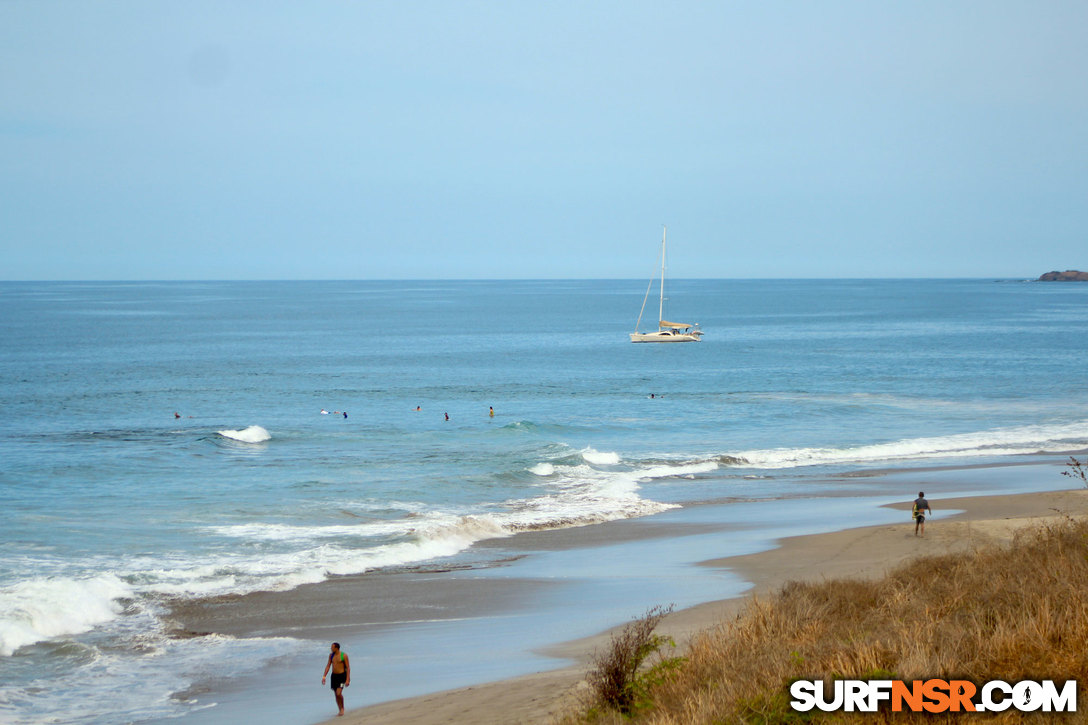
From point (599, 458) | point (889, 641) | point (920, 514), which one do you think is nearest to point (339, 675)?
point (889, 641)

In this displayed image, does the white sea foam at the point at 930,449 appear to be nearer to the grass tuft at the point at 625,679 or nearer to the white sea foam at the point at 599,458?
the white sea foam at the point at 599,458

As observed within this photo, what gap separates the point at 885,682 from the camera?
7.57 meters

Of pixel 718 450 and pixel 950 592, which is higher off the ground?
pixel 950 592

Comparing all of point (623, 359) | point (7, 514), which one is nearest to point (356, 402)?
point (7, 514)

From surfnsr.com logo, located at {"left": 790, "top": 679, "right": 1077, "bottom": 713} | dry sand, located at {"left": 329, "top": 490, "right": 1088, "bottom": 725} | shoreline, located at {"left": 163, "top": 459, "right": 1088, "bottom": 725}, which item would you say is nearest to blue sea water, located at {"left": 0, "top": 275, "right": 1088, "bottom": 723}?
shoreline, located at {"left": 163, "top": 459, "right": 1088, "bottom": 725}

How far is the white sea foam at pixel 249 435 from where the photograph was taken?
133ft

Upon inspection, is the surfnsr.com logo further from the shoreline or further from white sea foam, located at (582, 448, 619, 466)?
white sea foam, located at (582, 448, 619, 466)

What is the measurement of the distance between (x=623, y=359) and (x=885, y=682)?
74.6m

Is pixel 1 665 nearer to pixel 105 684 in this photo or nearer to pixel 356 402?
pixel 105 684

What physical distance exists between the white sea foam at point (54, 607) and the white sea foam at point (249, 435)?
2130 cm

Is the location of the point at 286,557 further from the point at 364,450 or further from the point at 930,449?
the point at 930,449

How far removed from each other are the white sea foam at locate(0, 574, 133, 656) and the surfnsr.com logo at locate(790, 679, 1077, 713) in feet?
47.5

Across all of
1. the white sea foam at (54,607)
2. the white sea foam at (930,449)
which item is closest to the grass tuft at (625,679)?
the white sea foam at (54,607)

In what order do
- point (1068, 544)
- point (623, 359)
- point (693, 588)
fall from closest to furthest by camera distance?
point (1068, 544) → point (693, 588) → point (623, 359)
